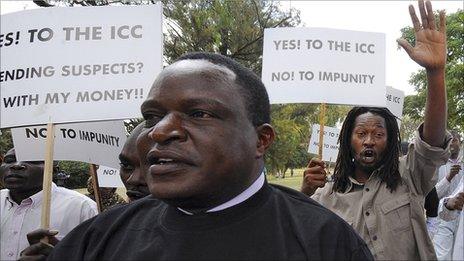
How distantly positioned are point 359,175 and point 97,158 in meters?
1.86

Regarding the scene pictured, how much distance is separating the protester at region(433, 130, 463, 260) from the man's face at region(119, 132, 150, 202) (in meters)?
2.45

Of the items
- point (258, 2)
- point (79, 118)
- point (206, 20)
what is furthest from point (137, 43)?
point (258, 2)

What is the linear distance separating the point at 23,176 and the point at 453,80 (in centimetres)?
2287

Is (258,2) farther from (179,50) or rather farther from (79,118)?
(79,118)

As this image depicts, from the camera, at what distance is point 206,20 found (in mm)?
12094

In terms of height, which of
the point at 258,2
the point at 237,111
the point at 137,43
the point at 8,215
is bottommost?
the point at 8,215

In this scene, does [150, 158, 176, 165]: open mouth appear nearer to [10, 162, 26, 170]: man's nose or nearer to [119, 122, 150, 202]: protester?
[119, 122, 150, 202]: protester

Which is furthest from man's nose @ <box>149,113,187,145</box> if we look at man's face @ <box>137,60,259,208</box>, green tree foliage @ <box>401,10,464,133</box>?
green tree foliage @ <box>401,10,464,133</box>

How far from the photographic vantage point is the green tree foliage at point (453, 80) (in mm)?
24123

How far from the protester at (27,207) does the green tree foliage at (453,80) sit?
71.7 ft

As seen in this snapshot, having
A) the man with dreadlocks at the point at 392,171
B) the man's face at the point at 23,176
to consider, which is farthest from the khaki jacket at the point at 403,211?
the man's face at the point at 23,176

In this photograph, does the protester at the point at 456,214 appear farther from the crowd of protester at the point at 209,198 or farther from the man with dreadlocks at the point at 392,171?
the crowd of protester at the point at 209,198

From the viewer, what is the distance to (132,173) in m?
2.74

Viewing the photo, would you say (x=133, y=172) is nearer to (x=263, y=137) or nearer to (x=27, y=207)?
(x=27, y=207)
